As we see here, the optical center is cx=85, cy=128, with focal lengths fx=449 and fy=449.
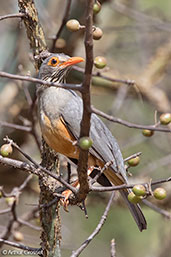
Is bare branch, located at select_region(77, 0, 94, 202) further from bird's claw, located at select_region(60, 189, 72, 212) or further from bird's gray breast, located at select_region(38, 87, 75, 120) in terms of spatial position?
bird's gray breast, located at select_region(38, 87, 75, 120)

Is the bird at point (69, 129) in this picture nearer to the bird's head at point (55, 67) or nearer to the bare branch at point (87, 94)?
the bird's head at point (55, 67)

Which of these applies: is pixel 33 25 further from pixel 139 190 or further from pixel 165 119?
pixel 139 190

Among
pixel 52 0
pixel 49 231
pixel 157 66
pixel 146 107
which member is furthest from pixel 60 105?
pixel 146 107

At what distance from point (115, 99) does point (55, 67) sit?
3085 millimetres

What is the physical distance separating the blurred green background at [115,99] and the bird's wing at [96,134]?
1.62 meters

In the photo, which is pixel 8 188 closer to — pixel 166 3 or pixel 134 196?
pixel 134 196

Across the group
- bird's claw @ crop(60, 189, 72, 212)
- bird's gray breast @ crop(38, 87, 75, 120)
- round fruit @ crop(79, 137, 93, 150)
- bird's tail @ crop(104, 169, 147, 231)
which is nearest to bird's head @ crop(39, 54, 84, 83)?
bird's gray breast @ crop(38, 87, 75, 120)

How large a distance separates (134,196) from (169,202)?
12.6ft

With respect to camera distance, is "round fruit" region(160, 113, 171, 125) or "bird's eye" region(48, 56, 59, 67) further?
"bird's eye" region(48, 56, 59, 67)

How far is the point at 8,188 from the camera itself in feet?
22.5

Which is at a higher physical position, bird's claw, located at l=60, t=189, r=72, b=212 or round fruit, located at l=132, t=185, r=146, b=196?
bird's claw, located at l=60, t=189, r=72, b=212

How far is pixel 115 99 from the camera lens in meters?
7.68

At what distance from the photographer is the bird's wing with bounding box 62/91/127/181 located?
4.11 meters

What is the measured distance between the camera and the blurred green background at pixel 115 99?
6758 millimetres
